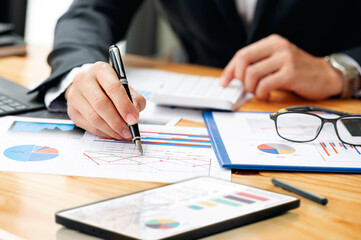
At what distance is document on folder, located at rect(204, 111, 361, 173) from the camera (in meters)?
0.70

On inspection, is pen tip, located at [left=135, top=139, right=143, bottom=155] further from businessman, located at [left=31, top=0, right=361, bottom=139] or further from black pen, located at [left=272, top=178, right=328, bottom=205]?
black pen, located at [left=272, top=178, right=328, bottom=205]

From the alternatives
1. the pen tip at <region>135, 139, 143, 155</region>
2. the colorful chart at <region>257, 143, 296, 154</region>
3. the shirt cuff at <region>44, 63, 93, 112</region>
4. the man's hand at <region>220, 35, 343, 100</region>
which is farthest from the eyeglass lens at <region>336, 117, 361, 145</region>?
the shirt cuff at <region>44, 63, 93, 112</region>

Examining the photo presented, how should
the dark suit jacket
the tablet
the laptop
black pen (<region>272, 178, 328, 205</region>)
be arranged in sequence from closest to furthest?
the tablet, black pen (<region>272, 178, 328, 205</region>), the laptop, the dark suit jacket

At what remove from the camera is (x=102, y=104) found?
0.77 m

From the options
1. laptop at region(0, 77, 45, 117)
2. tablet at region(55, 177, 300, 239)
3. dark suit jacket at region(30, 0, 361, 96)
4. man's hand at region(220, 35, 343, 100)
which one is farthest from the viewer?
dark suit jacket at region(30, 0, 361, 96)

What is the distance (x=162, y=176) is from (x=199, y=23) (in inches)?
35.4

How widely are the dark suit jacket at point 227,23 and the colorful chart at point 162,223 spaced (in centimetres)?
73

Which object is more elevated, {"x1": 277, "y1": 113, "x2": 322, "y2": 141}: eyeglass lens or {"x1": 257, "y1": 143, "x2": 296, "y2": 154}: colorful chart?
{"x1": 277, "y1": 113, "x2": 322, "y2": 141}: eyeglass lens

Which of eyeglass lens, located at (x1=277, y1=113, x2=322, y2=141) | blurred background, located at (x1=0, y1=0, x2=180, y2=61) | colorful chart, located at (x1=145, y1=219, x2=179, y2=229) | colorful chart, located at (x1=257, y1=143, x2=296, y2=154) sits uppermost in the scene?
eyeglass lens, located at (x1=277, y1=113, x2=322, y2=141)

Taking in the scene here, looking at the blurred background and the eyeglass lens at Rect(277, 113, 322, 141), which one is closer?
the eyeglass lens at Rect(277, 113, 322, 141)

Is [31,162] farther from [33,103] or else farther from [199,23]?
[199,23]

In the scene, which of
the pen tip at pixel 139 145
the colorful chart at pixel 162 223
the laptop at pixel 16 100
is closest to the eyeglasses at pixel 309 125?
the pen tip at pixel 139 145

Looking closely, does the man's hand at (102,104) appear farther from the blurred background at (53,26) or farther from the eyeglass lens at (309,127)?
the blurred background at (53,26)

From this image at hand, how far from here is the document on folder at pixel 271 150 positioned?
0.70 m
